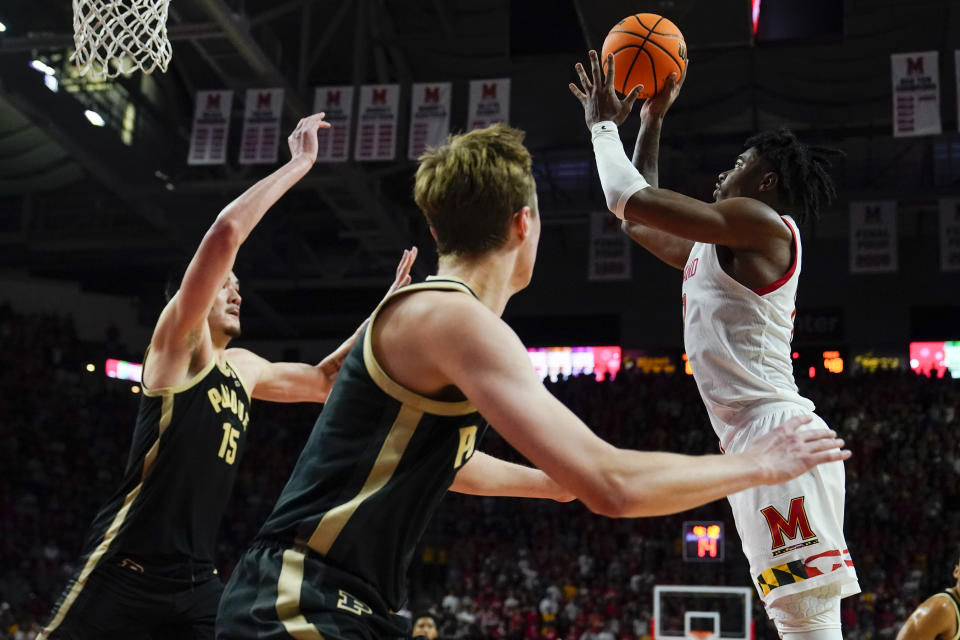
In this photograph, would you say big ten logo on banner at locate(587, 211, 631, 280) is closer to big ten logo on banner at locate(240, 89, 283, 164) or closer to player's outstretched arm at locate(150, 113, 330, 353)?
big ten logo on banner at locate(240, 89, 283, 164)

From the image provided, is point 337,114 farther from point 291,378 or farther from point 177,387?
point 177,387

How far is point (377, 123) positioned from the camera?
1577 centimetres

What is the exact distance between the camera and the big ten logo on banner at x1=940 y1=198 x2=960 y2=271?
61.5 feet

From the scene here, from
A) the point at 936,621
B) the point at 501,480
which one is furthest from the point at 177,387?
the point at 936,621

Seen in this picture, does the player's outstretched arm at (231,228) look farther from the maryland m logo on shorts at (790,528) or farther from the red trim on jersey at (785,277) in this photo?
the maryland m logo on shorts at (790,528)

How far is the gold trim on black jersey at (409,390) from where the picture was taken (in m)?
2.32

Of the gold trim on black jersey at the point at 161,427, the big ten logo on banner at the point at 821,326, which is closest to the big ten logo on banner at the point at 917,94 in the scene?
the big ten logo on banner at the point at 821,326

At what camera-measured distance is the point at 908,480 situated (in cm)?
1808

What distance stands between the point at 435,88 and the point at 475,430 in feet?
45.7

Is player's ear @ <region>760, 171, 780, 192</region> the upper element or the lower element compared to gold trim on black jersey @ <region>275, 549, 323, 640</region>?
upper

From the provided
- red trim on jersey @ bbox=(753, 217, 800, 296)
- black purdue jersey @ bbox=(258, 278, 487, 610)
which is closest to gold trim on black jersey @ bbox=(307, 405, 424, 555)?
black purdue jersey @ bbox=(258, 278, 487, 610)

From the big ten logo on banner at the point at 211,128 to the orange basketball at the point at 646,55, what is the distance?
11.6 meters

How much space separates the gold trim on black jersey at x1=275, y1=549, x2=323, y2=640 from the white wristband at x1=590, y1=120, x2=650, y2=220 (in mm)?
2196

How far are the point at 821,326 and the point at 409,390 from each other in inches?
906
